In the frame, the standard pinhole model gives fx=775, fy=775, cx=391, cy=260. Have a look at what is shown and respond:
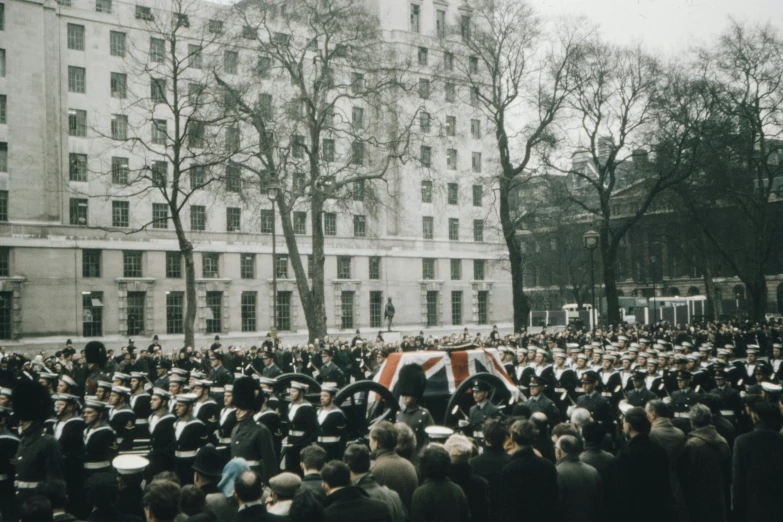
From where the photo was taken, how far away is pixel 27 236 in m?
45.9

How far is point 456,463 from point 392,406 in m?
4.14

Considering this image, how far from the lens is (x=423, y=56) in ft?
201

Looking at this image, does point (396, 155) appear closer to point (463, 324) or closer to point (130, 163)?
point (130, 163)

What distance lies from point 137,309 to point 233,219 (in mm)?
9074

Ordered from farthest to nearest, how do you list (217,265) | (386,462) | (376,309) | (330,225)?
(376,309), (330,225), (217,265), (386,462)

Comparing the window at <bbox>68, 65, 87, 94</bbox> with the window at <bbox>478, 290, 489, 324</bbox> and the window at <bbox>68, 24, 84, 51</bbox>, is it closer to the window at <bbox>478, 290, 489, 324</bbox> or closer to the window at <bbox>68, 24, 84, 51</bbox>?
the window at <bbox>68, 24, 84, 51</bbox>

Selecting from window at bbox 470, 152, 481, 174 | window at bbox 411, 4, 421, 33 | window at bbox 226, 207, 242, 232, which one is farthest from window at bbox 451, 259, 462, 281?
window at bbox 226, 207, 242, 232

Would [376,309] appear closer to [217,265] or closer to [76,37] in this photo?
[217,265]

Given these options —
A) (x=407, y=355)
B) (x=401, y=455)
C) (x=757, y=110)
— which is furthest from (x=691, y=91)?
(x=401, y=455)

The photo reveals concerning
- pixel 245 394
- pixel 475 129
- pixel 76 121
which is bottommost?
pixel 245 394

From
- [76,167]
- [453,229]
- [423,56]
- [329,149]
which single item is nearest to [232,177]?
[329,149]

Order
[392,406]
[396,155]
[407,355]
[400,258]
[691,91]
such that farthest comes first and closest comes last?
[400,258], [691,91], [396,155], [407,355], [392,406]

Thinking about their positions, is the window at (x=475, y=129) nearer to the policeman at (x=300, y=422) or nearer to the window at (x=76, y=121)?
the window at (x=76, y=121)

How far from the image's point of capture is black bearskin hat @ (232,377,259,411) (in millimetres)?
8766
